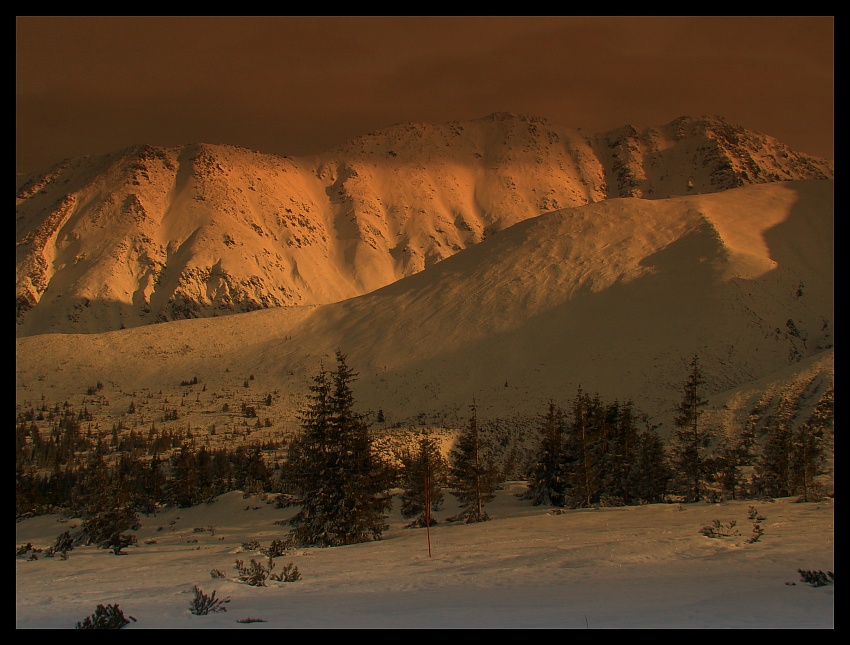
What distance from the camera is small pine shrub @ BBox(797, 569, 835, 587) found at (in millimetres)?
11250

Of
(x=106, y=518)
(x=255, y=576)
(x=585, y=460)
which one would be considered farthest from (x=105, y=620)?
(x=585, y=460)

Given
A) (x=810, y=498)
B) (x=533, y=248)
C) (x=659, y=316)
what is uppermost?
(x=533, y=248)

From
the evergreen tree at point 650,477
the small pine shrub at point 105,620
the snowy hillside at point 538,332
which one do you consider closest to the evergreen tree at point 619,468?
the evergreen tree at point 650,477

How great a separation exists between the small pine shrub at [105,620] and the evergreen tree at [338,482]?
1544cm

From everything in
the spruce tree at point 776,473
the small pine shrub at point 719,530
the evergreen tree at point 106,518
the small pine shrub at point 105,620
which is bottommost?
the evergreen tree at point 106,518

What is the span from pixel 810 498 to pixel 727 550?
12.1m

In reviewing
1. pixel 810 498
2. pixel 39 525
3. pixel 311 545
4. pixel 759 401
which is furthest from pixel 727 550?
pixel 759 401

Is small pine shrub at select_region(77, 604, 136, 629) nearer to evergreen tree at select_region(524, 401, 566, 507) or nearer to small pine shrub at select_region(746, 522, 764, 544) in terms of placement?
small pine shrub at select_region(746, 522, 764, 544)

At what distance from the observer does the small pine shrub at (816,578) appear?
1125 centimetres

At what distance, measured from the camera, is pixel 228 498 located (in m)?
43.1

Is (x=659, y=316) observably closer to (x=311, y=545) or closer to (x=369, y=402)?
(x=369, y=402)

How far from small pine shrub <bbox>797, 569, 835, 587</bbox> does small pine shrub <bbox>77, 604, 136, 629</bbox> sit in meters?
10.1

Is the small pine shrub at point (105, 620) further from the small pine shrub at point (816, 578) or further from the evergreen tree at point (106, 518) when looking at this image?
the evergreen tree at point (106, 518)
